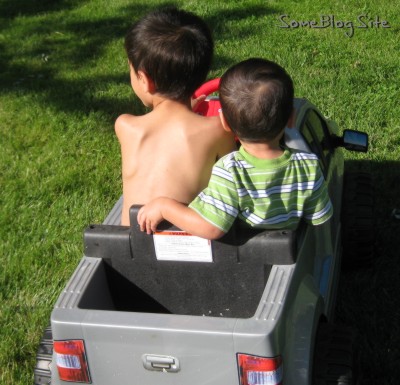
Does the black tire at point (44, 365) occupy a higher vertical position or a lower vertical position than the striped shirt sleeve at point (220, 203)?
lower

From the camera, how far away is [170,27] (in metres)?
3.06

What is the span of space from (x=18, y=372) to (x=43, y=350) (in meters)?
0.41

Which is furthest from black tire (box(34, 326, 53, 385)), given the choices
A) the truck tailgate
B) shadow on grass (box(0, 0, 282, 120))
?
shadow on grass (box(0, 0, 282, 120))

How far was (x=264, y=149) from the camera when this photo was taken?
9.05ft

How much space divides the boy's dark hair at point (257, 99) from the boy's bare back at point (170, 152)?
1.02 ft

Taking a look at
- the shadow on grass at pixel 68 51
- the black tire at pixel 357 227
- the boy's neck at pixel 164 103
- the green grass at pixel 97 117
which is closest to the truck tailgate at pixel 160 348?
the boy's neck at pixel 164 103

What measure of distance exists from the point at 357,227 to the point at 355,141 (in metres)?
0.45

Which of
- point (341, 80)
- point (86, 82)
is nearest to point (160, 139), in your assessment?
point (341, 80)

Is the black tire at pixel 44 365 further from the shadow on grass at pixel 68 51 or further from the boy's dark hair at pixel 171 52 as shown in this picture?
the shadow on grass at pixel 68 51

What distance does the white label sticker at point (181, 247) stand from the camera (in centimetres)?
278

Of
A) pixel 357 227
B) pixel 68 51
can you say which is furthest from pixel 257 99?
pixel 68 51

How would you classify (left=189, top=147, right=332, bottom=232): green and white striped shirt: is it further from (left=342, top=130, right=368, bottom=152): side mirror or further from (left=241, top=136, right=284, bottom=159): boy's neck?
(left=342, top=130, right=368, bottom=152): side mirror

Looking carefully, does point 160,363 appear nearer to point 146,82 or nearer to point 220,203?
point 220,203

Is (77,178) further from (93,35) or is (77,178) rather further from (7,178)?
(93,35)
